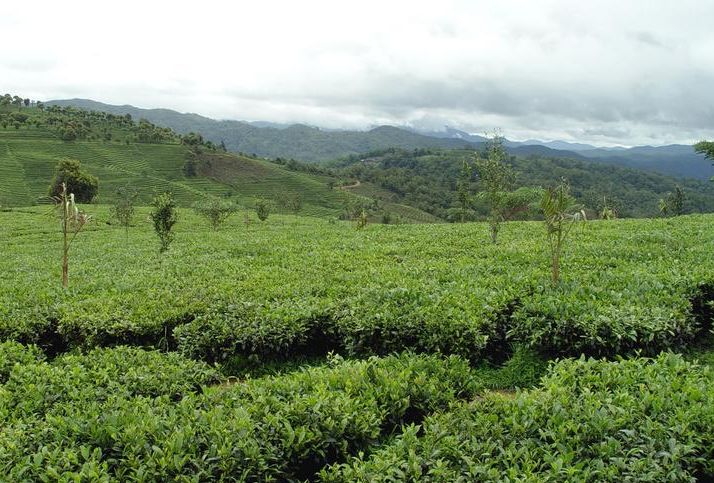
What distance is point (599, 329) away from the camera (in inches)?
328

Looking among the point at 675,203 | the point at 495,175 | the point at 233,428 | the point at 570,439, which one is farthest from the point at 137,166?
the point at 570,439

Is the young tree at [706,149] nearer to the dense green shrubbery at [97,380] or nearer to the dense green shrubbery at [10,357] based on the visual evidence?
the dense green shrubbery at [97,380]

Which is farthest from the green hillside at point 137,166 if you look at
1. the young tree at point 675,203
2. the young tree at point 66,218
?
the young tree at point 66,218

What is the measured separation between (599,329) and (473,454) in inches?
173

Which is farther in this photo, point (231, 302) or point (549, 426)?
point (231, 302)

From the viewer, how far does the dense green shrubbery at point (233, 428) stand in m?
5.04

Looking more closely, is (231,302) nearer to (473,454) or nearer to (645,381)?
(473,454)

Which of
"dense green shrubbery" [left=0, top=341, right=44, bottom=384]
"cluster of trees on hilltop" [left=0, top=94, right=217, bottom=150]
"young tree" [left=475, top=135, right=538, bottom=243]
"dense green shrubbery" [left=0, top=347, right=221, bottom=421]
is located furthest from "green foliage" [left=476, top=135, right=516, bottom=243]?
"cluster of trees on hilltop" [left=0, top=94, right=217, bottom=150]

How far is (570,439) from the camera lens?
522 cm

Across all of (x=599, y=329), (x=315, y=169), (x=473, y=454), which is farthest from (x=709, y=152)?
(x=315, y=169)

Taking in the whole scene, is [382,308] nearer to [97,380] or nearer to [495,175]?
[97,380]

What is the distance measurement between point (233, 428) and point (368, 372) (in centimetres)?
216

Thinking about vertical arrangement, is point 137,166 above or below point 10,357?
above

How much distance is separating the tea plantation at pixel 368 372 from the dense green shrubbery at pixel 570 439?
2cm
